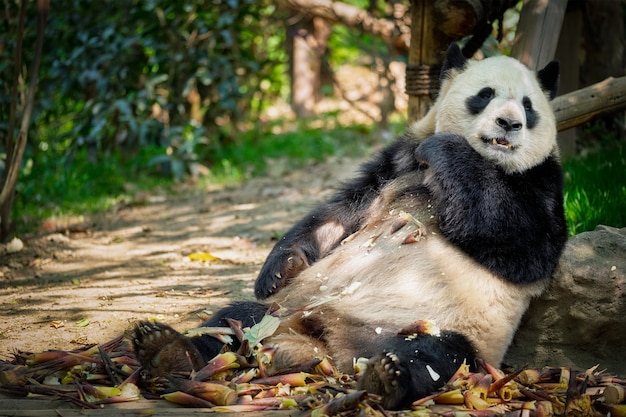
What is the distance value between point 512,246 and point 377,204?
31.8 inches

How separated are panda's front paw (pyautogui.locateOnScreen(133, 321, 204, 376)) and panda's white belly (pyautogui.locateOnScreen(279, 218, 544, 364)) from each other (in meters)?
0.69

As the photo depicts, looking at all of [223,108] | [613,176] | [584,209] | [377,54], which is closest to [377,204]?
[584,209]

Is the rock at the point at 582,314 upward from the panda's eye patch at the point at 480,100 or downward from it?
downward

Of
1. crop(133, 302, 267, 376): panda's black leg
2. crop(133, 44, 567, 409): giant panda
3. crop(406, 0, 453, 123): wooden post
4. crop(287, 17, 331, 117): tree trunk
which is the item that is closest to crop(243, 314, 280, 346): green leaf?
crop(133, 44, 567, 409): giant panda

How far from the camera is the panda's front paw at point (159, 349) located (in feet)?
9.82

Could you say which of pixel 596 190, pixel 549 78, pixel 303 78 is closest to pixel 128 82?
pixel 303 78

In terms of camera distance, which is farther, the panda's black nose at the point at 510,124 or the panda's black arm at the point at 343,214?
the panda's black arm at the point at 343,214

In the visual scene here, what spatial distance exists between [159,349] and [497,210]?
1607 millimetres

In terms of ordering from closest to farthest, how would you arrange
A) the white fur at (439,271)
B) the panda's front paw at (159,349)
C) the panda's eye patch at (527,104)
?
the panda's front paw at (159,349) < the white fur at (439,271) < the panda's eye patch at (527,104)

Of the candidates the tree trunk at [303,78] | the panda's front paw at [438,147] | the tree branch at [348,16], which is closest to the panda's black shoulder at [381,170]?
the panda's front paw at [438,147]

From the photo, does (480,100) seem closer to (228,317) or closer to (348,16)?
(228,317)

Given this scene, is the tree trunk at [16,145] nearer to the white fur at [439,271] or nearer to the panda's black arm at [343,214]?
the panda's black arm at [343,214]

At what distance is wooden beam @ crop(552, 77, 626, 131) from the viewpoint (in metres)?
4.53

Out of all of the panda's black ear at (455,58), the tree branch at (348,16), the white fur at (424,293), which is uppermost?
the tree branch at (348,16)
